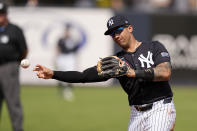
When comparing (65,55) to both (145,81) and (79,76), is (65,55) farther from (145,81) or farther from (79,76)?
(145,81)

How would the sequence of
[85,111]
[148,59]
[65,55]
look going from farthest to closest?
[65,55]
[85,111]
[148,59]

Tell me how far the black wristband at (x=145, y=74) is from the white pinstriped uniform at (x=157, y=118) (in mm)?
637

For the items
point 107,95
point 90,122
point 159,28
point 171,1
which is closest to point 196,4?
point 171,1

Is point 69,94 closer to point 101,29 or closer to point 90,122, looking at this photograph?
point 101,29

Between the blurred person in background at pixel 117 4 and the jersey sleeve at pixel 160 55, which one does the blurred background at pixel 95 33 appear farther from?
the jersey sleeve at pixel 160 55

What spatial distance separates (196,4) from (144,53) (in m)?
18.2

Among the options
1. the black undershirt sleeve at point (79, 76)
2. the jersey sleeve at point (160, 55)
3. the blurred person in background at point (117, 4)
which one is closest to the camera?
the jersey sleeve at point (160, 55)

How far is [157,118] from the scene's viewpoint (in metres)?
6.25

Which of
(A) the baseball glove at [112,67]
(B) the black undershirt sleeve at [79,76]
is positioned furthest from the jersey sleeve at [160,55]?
(B) the black undershirt sleeve at [79,76]

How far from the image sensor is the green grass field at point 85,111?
38.5ft

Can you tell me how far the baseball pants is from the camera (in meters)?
9.50

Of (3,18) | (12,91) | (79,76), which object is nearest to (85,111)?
(12,91)

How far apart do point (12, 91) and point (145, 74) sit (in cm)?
445

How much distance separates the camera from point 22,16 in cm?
2228
